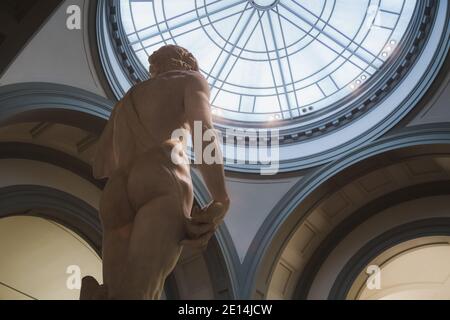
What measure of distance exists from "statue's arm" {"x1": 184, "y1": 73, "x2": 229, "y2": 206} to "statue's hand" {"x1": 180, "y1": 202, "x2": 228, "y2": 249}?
0.45 ft

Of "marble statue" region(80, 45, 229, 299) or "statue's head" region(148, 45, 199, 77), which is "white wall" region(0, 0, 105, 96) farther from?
"marble statue" region(80, 45, 229, 299)

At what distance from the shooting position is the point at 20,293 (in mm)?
14406

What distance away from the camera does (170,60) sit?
14.8ft

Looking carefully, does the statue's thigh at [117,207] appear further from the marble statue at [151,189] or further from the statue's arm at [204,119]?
the statue's arm at [204,119]

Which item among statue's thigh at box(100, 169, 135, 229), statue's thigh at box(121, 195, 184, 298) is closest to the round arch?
statue's thigh at box(100, 169, 135, 229)

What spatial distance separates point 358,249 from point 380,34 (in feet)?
14.1

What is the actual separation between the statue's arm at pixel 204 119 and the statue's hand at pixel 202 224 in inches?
5.4

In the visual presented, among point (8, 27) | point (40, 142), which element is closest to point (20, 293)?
point (40, 142)

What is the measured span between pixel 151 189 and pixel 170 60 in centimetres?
133

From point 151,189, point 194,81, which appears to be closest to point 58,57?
point 194,81

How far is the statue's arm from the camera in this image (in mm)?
3686

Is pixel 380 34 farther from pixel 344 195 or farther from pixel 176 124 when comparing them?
pixel 176 124

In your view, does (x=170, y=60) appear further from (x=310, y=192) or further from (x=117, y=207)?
(x=310, y=192)
